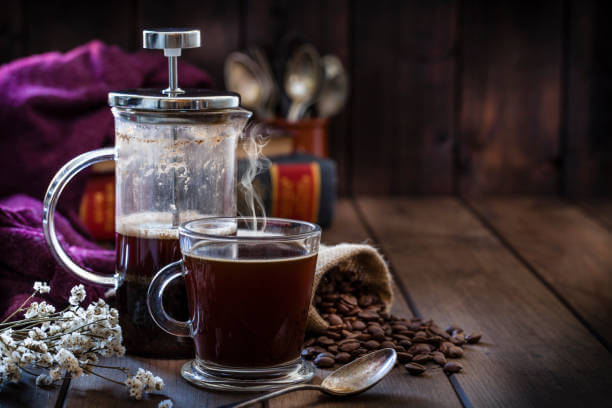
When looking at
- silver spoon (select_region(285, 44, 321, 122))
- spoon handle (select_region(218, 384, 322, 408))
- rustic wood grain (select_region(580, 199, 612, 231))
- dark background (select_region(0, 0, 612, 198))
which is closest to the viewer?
spoon handle (select_region(218, 384, 322, 408))

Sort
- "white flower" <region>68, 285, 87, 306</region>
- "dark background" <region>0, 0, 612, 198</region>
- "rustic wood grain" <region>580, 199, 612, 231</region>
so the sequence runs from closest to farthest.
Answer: "white flower" <region>68, 285, 87, 306</region> → "rustic wood grain" <region>580, 199, 612, 231</region> → "dark background" <region>0, 0, 612, 198</region>

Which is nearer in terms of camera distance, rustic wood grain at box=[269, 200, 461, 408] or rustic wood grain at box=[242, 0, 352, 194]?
rustic wood grain at box=[269, 200, 461, 408]

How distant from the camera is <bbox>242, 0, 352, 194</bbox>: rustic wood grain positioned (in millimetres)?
2104

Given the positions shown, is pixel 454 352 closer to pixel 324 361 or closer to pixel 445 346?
pixel 445 346

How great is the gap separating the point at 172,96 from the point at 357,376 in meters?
0.35

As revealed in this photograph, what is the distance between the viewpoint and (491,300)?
1.24m

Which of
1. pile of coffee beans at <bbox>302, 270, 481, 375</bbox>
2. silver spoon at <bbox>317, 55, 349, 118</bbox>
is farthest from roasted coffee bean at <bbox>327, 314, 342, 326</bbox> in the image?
silver spoon at <bbox>317, 55, 349, 118</bbox>

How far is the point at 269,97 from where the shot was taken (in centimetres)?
203

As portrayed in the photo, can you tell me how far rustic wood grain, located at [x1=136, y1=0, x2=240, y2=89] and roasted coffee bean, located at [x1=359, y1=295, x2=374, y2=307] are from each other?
3.69ft

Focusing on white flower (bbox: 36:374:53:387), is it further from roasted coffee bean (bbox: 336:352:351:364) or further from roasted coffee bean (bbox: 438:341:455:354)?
roasted coffee bean (bbox: 438:341:455:354)

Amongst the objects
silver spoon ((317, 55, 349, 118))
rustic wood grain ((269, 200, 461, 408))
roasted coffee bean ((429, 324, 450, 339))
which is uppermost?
silver spoon ((317, 55, 349, 118))

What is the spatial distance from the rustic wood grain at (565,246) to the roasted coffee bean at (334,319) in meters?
0.32

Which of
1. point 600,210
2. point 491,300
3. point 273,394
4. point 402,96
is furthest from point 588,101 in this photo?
point 273,394

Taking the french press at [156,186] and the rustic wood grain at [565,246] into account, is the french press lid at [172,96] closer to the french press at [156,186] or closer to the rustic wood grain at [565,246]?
the french press at [156,186]
